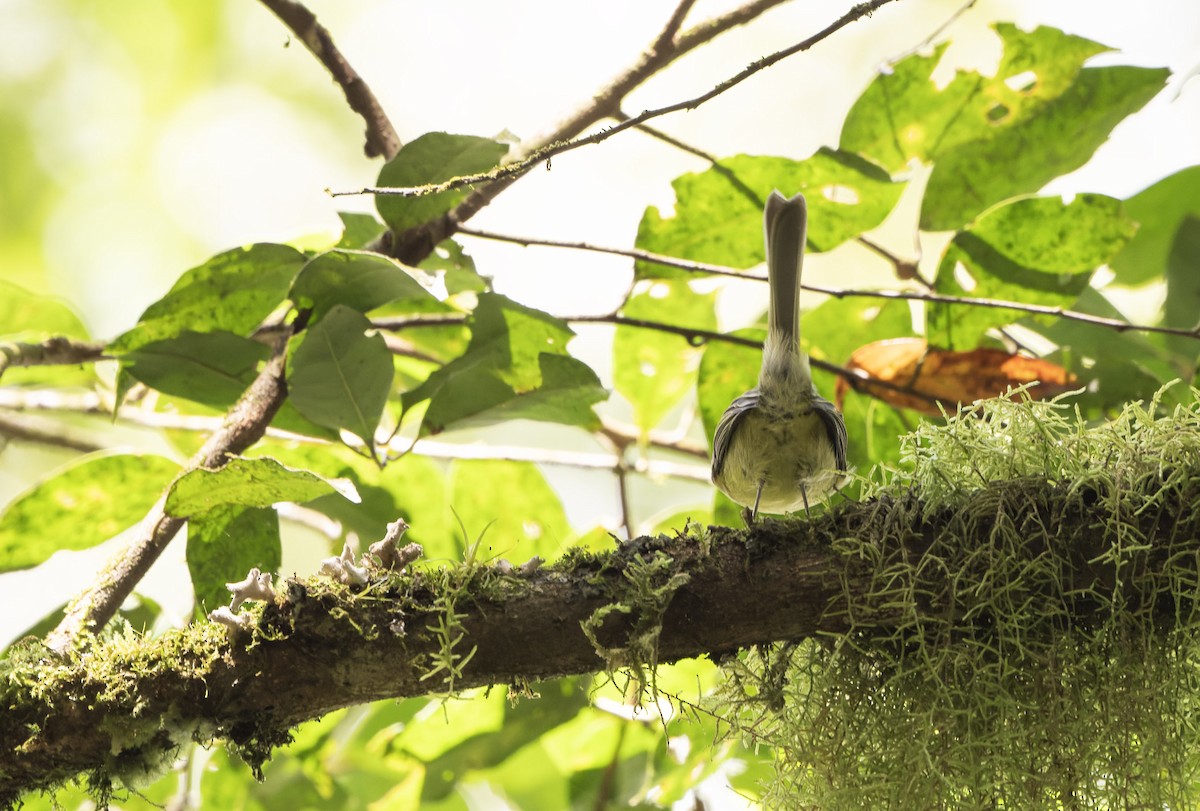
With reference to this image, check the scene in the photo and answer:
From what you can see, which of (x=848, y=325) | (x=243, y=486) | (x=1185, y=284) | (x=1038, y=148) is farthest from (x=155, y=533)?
(x=1185, y=284)

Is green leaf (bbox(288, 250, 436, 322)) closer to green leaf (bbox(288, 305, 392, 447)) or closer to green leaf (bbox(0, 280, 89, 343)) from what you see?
green leaf (bbox(288, 305, 392, 447))

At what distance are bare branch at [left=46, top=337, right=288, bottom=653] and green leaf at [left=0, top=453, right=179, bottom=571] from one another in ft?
1.22

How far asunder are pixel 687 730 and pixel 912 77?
4.99 ft

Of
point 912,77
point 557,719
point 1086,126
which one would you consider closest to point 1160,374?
point 1086,126

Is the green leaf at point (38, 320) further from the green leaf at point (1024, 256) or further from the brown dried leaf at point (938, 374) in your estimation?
the green leaf at point (1024, 256)

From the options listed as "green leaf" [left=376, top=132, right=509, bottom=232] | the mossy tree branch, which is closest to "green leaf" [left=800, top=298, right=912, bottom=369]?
"green leaf" [left=376, top=132, right=509, bottom=232]

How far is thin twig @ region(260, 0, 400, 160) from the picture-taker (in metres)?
1.97

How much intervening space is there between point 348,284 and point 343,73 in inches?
20.3

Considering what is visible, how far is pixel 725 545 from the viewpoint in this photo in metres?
1.36

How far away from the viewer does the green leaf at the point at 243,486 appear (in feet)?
4.77

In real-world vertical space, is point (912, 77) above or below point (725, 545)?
above

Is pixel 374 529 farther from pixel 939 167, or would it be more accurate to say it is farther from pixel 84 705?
pixel 939 167

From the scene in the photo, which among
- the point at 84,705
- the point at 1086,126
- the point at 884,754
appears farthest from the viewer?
the point at 1086,126

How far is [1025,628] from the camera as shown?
1.31m
